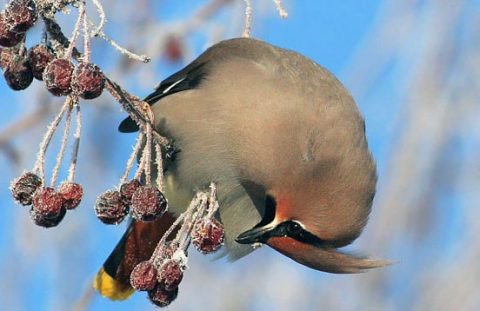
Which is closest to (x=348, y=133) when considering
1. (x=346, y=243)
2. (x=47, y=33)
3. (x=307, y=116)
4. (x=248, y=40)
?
(x=307, y=116)

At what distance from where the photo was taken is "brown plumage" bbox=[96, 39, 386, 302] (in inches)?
148

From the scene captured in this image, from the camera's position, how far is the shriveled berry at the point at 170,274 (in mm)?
2803

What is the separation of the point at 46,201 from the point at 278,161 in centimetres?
125

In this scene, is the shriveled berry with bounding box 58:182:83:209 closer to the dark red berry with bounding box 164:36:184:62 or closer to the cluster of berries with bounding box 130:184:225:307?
the cluster of berries with bounding box 130:184:225:307

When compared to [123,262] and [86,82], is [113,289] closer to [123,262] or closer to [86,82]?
[123,262]

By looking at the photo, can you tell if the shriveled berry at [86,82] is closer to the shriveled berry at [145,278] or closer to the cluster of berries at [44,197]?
the cluster of berries at [44,197]

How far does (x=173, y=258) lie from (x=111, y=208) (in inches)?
8.3

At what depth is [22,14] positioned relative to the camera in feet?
8.48

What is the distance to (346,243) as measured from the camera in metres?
3.86

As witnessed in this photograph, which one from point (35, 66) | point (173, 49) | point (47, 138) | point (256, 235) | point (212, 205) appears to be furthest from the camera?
point (173, 49)

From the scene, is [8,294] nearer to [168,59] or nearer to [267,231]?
[168,59]

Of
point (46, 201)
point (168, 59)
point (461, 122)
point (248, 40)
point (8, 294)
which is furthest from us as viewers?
point (461, 122)

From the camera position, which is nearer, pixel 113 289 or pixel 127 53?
pixel 127 53

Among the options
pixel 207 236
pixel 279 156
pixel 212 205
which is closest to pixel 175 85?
pixel 279 156
